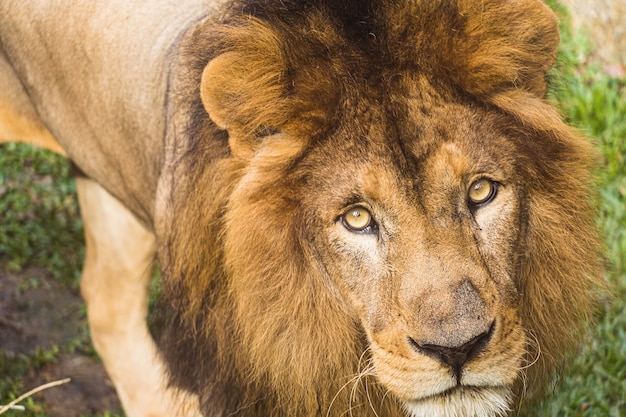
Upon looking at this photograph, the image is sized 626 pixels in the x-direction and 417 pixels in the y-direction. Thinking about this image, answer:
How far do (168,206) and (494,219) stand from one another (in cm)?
112

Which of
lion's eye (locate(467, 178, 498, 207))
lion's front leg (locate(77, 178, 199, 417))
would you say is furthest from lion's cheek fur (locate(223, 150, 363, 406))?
lion's front leg (locate(77, 178, 199, 417))

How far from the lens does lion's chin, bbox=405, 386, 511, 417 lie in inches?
102

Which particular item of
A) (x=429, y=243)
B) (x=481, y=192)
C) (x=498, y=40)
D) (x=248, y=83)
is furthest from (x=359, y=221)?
(x=498, y=40)

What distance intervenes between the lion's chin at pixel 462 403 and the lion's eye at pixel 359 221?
464 millimetres

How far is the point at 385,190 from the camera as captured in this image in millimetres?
2580

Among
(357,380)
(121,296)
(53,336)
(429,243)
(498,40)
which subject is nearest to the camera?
(429,243)

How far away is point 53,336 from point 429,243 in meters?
3.14

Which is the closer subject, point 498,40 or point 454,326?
point 454,326

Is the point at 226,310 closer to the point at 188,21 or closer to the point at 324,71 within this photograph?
the point at 324,71

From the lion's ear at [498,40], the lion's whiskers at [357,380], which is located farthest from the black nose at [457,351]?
the lion's ear at [498,40]

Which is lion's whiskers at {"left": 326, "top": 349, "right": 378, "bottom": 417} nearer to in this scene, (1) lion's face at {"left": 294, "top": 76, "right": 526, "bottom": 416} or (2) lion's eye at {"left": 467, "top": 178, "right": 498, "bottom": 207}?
(1) lion's face at {"left": 294, "top": 76, "right": 526, "bottom": 416}

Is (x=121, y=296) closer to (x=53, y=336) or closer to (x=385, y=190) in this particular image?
(x=53, y=336)

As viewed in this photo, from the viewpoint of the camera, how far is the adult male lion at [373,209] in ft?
8.43

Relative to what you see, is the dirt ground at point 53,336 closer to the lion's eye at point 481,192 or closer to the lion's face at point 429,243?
the lion's face at point 429,243
